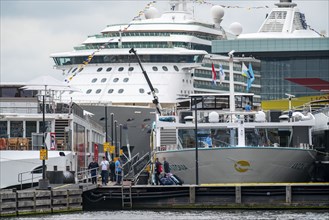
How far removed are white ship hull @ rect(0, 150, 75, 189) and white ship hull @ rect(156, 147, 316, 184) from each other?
18.2 ft

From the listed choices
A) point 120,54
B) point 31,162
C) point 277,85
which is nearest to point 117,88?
point 120,54

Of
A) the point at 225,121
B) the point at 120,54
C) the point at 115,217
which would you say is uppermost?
the point at 120,54

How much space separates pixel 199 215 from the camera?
1665 inches

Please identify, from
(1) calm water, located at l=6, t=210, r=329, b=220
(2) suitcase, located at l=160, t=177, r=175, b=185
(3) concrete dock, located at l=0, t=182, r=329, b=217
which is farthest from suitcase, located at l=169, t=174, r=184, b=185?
(1) calm water, located at l=6, t=210, r=329, b=220

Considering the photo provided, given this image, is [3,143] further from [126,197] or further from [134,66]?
[134,66]

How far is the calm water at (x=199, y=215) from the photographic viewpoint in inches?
1612

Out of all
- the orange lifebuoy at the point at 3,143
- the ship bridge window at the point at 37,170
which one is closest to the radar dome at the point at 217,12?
the orange lifebuoy at the point at 3,143

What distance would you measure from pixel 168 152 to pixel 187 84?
39.4 m

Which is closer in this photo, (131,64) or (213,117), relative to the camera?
(213,117)

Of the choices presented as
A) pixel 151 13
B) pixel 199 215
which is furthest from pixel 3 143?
pixel 151 13

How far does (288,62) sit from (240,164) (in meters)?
56.5

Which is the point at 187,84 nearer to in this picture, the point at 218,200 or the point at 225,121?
the point at 225,121

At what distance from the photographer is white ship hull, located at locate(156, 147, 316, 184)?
51344 millimetres

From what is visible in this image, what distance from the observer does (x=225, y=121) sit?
55.8 meters
